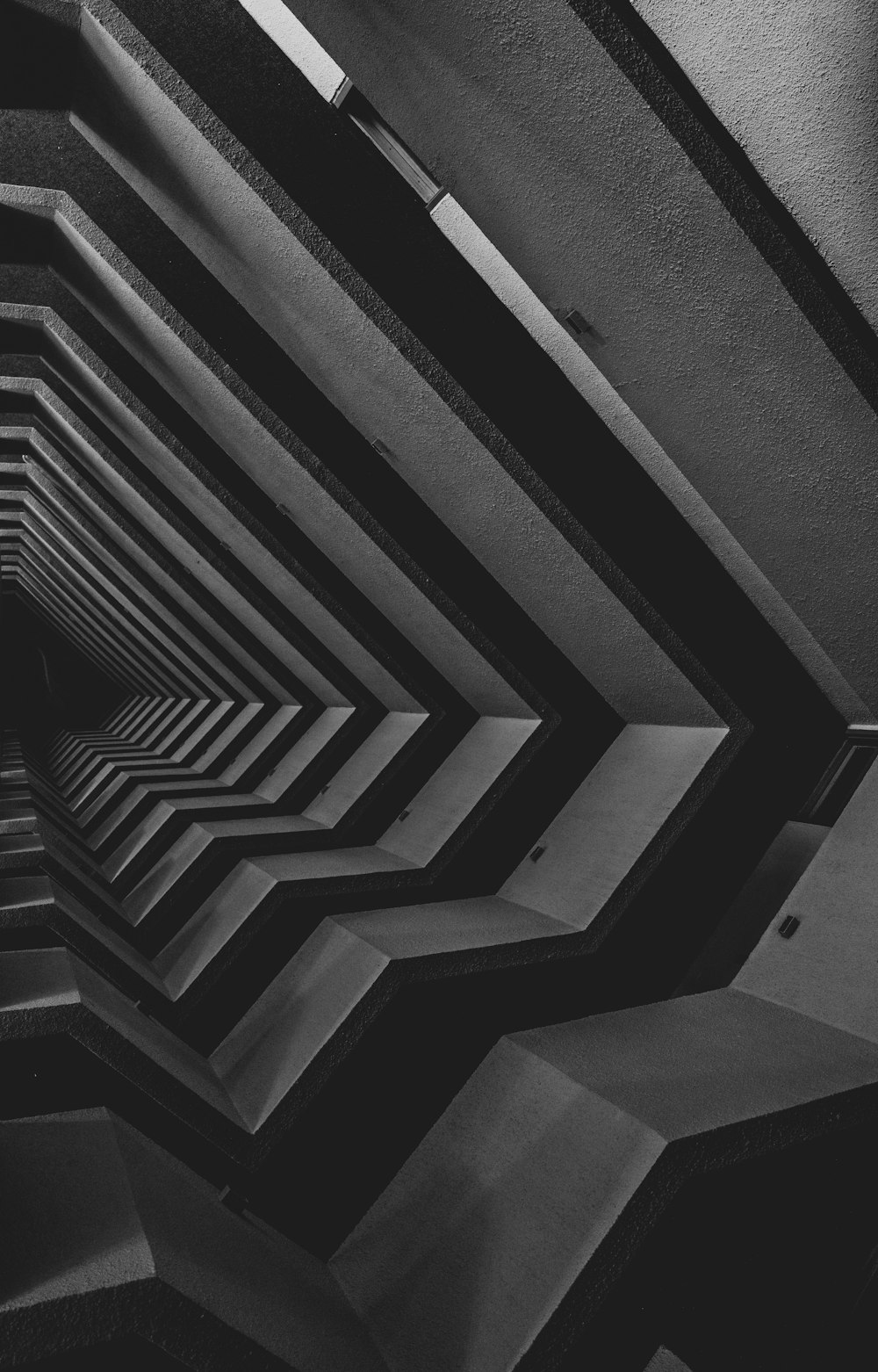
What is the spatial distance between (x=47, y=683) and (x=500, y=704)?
24.7m

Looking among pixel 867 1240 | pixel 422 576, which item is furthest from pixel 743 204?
pixel 422 576

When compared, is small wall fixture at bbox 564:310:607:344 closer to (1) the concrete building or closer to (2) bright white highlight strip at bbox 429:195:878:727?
(1) the concrete building

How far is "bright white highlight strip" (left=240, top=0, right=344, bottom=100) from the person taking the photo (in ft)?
8.09

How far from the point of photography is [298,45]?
2.52 metres

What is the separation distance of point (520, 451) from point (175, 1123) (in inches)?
74.2

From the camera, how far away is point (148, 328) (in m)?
3.90

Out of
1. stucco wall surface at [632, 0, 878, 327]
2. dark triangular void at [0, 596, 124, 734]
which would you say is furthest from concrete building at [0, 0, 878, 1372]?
dark triangular void at [0, 596, 124, 734]

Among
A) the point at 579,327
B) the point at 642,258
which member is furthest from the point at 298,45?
the point at 642,258

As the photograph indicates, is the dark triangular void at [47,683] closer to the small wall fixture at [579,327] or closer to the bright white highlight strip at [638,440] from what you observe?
the bright white highlight strip at [638,440]

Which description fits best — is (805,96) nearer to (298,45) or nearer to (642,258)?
(642,258)

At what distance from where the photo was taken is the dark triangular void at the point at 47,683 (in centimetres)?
2628

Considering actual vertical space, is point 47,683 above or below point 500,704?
above

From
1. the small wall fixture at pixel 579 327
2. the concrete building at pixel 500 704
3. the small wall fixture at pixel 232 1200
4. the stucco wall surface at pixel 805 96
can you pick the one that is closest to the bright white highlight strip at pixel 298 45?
the concrete building at pixel 500 704

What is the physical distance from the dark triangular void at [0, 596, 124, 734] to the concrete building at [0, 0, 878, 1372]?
23216 mm
